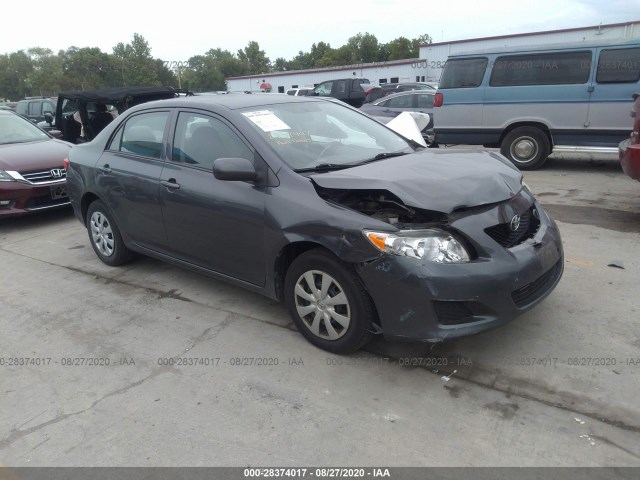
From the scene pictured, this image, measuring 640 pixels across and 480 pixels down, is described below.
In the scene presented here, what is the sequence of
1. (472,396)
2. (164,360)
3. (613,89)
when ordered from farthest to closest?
(613,89), (164,360), (472,396)

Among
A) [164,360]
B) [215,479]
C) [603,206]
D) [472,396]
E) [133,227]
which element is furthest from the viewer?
[603,206]

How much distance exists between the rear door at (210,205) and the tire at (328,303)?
36cm

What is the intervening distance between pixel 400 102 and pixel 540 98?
4.49 m

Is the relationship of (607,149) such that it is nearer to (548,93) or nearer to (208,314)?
(548,93)

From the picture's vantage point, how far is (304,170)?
11.5 ft

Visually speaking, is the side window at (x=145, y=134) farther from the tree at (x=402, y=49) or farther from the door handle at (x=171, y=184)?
the tree at (x=402, y=49)

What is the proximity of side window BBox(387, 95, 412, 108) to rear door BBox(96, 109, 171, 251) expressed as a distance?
8772mm

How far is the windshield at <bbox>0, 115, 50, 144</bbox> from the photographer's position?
7.69m

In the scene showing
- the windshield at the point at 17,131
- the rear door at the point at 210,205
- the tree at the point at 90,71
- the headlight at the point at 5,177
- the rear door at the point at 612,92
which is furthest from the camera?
the tree at the point at 90,71

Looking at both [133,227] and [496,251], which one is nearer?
[496,251]

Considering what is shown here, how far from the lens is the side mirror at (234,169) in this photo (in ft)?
11.0

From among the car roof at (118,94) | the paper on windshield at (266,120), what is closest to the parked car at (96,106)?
the car roof at (118,94)

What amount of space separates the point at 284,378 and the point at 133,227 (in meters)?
2.34

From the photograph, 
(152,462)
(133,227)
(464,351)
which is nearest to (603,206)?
(464,351)
